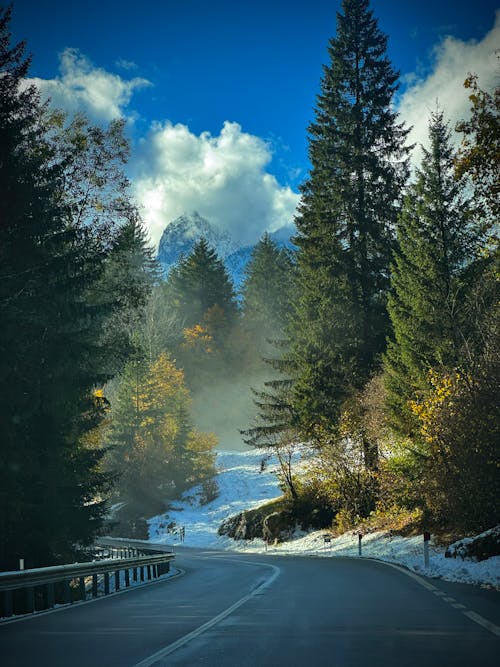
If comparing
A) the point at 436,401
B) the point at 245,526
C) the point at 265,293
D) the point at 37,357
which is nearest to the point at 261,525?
the point at 245,526

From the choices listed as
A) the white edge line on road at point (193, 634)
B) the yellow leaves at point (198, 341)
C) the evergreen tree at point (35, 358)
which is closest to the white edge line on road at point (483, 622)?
the white edge line on road at point (193, 634)

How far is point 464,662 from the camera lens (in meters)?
6.78

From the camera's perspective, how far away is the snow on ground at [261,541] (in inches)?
720

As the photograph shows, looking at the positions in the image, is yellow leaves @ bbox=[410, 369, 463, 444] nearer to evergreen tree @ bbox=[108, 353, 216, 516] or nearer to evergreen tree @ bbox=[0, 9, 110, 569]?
evergreen tree @ bbox=[0, 9, 110, 569]

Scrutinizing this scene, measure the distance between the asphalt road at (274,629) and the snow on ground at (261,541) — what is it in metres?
2.94

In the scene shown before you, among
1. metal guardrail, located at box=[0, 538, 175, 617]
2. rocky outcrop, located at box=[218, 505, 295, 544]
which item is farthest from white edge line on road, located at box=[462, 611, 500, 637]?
rocky outcrop, located at box=[218, 505, 295, 544]

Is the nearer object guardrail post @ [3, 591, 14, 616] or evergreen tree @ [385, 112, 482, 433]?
guardrail post @ [3, 591, 14, 616]

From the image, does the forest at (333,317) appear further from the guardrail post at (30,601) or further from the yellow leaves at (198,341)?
the yellow leaves at (198,341)

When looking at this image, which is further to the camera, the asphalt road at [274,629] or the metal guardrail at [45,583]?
the metal guardrail at [45,583]

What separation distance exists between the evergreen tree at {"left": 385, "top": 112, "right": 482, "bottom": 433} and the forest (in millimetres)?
101

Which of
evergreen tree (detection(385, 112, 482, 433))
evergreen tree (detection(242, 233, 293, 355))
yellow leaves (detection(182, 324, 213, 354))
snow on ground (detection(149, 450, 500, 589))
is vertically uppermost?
evergreen tree (detection(242, 233, 293, 355))

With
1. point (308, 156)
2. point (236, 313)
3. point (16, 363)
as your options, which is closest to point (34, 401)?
point (16, 363)

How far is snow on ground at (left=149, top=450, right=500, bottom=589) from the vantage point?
60.0ft

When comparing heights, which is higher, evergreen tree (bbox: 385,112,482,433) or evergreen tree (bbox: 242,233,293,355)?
evergreen tree (bbox: 242,233,293,355)
